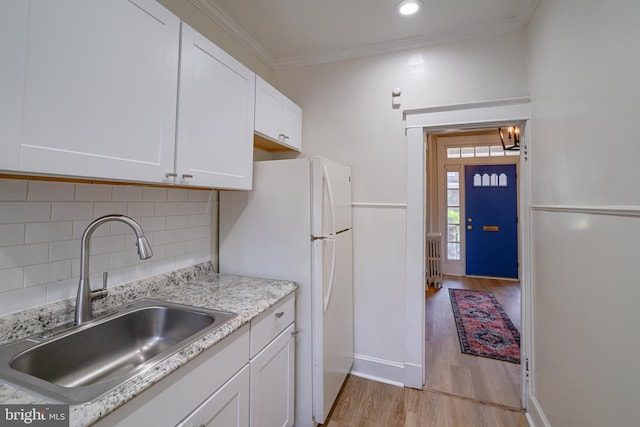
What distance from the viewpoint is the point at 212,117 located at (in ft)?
4.51

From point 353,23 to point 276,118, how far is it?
2.81 ft

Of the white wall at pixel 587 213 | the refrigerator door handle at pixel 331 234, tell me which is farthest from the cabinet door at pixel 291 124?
the white wall at pixel 587 213

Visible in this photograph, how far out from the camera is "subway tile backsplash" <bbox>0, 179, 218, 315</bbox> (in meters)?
1.00

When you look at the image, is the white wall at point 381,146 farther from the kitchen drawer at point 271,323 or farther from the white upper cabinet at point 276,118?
the kitchen drawer at point 271,323

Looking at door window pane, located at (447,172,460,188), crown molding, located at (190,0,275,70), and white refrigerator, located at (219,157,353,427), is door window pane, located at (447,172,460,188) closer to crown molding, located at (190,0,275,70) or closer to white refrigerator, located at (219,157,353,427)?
crown molding, located at (190,0,275,70)

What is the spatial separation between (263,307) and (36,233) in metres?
0.91

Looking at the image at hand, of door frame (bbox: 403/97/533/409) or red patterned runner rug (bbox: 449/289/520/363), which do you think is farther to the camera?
red patterned runner rug (bbox: 449/289/520/363)

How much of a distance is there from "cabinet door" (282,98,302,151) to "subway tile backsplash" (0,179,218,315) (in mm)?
901

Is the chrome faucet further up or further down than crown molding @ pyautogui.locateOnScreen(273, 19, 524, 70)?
further down

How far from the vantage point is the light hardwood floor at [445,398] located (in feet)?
6.01

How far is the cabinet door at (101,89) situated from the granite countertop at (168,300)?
0.58 m

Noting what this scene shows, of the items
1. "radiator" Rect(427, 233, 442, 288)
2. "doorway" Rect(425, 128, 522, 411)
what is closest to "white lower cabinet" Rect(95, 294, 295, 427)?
"doorway" Rect(425, 128, 522, 411)

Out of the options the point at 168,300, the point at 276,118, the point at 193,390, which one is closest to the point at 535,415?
the point at 193,390

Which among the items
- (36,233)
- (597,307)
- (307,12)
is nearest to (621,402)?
(597,307)
